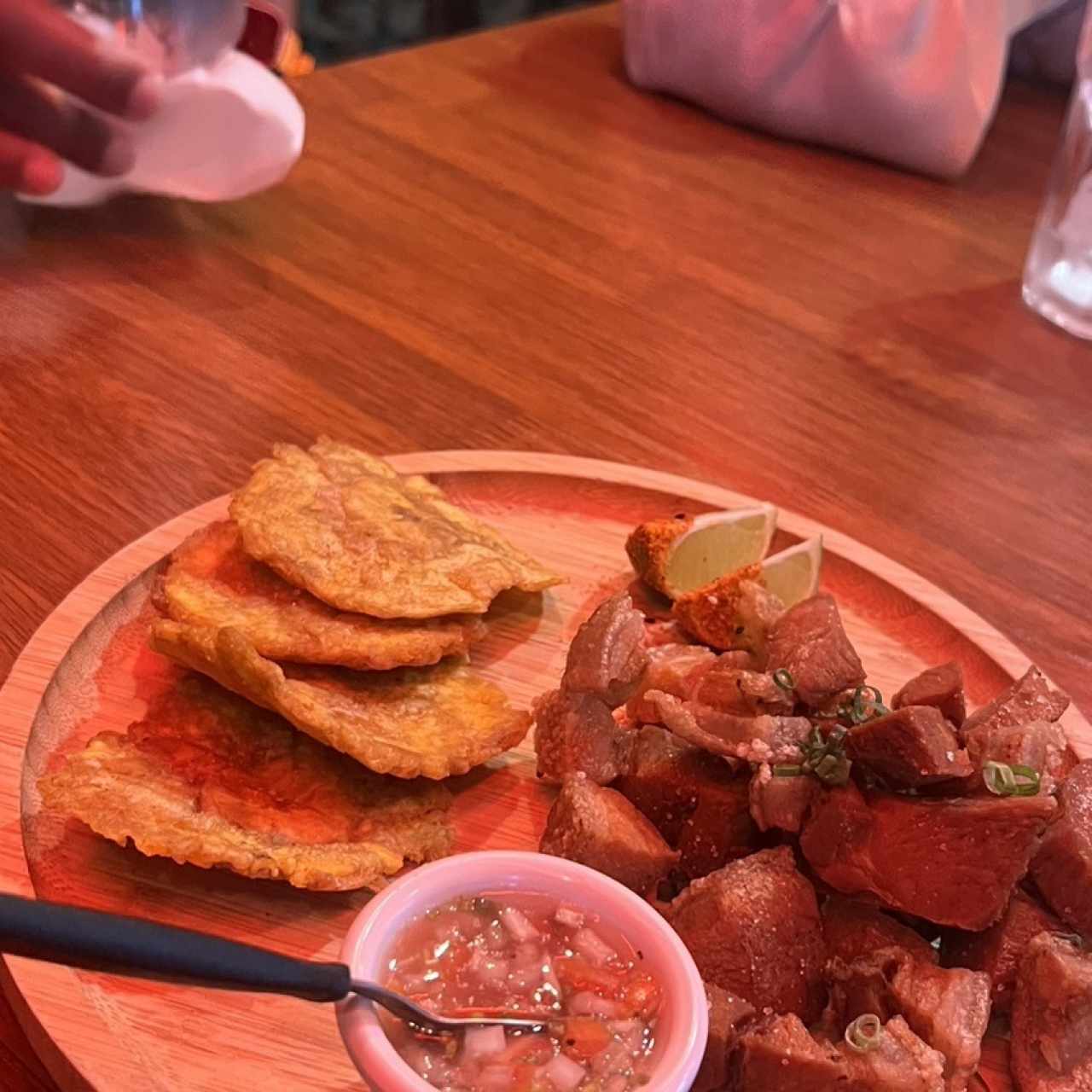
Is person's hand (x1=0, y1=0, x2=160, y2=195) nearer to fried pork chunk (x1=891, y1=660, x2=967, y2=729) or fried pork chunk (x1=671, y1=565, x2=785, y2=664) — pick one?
fried pork chunk (x1=671, y1=565, x2=785, y2=664)

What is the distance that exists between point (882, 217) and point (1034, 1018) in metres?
3.23

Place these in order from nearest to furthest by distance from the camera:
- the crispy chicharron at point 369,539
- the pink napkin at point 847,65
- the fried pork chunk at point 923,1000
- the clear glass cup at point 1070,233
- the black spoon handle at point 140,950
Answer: the black spoon handle at point 140,950 < the fried pork chunk at point 923,1000 < the crispy chicharron at point 369,539 < the clear glass cup at point 1070,233 < the pink napkin at point 847,65

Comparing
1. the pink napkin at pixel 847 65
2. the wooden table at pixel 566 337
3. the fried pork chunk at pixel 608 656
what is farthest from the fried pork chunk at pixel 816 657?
the pink napkin at pixel 847 65

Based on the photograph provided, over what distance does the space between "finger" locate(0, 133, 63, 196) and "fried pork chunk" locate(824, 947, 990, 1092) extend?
9.18 ft

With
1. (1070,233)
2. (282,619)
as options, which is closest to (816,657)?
(282,619)

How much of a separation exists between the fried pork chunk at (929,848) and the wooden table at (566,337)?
0.86 metres

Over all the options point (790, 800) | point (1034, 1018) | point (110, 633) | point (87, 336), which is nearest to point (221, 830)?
point (110, 633)

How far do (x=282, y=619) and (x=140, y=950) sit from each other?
1.02 metres

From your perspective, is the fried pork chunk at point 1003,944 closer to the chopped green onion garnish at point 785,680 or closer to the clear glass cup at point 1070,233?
the chopped green onion garnish at point 785,680

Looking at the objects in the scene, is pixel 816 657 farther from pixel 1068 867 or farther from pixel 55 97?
pixel 55 97

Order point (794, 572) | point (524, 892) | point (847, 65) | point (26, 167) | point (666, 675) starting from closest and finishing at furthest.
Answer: point (524, 892), point (666, 675), point (794, 572), point (26, 167), point (847, 65)

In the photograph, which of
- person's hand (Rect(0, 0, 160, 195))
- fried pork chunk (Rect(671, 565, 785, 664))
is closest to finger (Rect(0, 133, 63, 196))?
person's hand (Rect(0, 0, 160, 195))

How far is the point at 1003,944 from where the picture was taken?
1946 millimetres

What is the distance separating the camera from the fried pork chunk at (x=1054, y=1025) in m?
1.81
